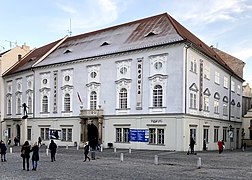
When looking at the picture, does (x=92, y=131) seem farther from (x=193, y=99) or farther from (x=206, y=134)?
(x=206, y=134)

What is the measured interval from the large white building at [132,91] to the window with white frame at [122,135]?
0.40 feet

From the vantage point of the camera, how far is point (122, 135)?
139 feet

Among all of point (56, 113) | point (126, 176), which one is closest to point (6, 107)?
point (56, 113)

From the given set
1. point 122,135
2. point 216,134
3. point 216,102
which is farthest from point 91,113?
point 216,102

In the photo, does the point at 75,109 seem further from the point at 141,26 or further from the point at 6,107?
the point at 6,107

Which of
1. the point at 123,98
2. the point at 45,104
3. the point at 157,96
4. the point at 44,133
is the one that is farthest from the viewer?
the point at 45,104

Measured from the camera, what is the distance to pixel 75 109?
47500mm

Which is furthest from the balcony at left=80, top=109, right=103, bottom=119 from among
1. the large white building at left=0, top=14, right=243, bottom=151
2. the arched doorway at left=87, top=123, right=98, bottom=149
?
the arched doorway at left=87, top=123, right=98, bottom=149

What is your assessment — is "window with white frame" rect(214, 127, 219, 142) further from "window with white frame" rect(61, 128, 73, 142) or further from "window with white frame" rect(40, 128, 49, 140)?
"window with white frame" rect(40, 128, 49, 140)

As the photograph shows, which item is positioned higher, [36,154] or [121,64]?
[121,64]

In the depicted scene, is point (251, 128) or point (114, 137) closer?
point (114, 137)

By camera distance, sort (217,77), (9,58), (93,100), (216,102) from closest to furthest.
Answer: (93,100) < (216,102) < (217,77) < (9,58)

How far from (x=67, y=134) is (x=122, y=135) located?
387 inches

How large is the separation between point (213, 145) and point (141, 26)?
18.4m
